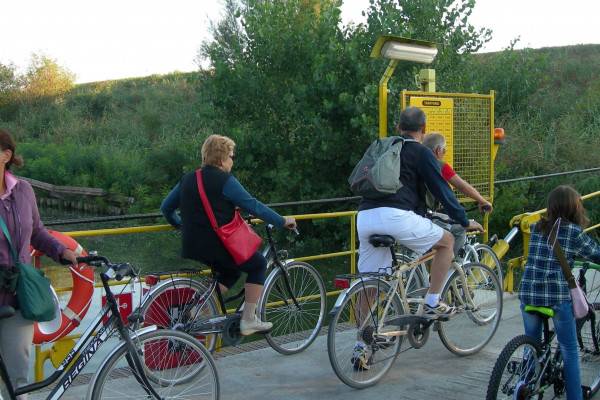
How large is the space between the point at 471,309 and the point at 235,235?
1914 mm

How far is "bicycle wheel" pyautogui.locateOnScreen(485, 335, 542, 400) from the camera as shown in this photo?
3.60 metres

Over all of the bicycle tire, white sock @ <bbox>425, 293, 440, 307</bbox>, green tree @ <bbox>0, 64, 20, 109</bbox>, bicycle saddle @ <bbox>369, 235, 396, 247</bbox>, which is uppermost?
green tree @ <bbox>0, 64, 20, 109</bbox>

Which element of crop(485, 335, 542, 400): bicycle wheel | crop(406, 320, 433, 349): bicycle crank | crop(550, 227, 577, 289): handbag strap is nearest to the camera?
crop(485, 335, 542, 400): bicycle wheel

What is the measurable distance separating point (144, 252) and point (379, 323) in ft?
45.0

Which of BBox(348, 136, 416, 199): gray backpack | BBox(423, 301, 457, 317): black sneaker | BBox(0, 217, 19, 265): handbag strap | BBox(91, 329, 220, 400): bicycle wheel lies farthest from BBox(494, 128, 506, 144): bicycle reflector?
BBox(0, 217, 19, 265): handbag strap

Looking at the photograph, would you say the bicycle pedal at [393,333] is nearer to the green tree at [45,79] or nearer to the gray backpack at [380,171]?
the gray backpack at [380,171]

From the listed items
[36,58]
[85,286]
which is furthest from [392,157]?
[36,58]

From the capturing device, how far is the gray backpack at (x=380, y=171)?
4.73 meters

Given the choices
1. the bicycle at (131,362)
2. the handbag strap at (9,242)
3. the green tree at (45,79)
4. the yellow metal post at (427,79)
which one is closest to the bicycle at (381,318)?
the bicycle at (131,362)

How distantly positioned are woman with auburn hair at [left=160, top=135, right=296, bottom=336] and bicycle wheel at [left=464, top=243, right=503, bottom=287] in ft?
5.90

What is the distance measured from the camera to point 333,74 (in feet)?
52.7

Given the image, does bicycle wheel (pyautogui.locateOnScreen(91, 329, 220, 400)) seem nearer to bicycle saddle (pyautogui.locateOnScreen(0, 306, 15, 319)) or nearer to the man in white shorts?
bicycle saddle (pyautogui.locateOnScreen(0, 306, 15, 319))

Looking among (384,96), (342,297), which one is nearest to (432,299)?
(342,297)

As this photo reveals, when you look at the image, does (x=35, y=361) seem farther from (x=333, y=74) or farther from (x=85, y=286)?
(x=333, y=74)
